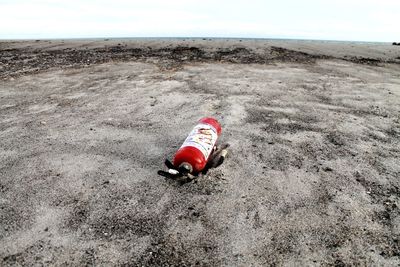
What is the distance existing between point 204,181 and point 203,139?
0.51 m

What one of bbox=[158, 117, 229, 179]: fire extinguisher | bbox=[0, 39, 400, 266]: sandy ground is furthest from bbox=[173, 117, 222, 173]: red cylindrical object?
bbox=[0, 39, 400, 266]: sandy ground

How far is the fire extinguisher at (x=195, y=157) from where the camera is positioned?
3.66 metres

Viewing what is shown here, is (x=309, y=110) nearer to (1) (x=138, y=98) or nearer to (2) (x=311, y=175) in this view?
(2) (x=311, y=175)

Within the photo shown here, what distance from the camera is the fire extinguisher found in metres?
3.66

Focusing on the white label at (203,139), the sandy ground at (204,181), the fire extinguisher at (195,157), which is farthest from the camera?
the white label at (203,139)

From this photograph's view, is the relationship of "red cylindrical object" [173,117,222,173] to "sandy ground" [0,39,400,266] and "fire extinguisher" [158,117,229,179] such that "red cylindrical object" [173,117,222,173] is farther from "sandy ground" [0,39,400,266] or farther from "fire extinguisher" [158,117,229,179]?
"sandy ground" [0,39,400,266]

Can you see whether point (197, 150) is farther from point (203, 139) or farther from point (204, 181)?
point (204, 181)

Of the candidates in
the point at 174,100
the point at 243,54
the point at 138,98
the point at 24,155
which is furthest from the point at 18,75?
the point at 243,54

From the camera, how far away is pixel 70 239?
2.88m

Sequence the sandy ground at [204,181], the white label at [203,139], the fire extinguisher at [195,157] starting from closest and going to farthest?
the sandy ground at [204,181]
the fire extinguisher at [195,157]
the white label at [203,139]

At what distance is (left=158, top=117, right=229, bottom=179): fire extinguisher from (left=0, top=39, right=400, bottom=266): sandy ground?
0.40 ft

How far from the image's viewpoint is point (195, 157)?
3.68m

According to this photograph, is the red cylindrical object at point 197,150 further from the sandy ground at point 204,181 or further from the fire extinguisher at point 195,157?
the sandy ground at point 204,181

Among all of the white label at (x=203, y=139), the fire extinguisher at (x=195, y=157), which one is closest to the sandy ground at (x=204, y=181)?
the fire extinguisher at (x=195, y=157)
